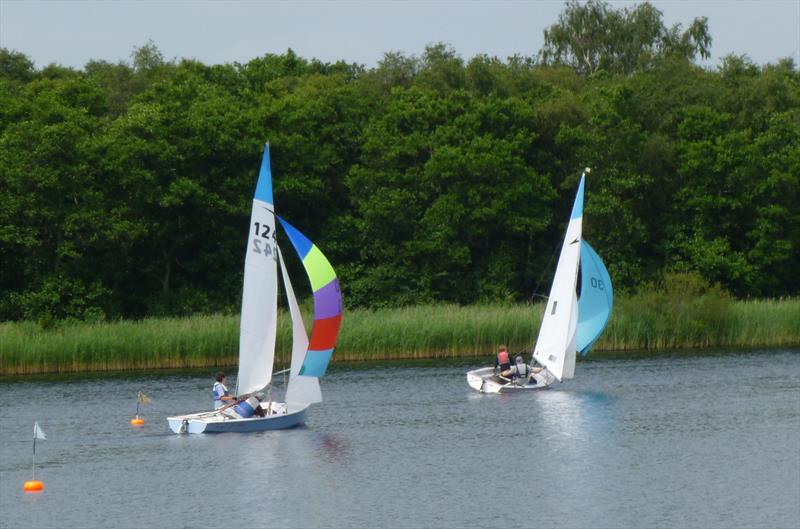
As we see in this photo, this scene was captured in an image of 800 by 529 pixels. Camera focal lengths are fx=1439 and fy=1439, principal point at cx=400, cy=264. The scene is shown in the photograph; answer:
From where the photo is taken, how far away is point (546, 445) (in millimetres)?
35281

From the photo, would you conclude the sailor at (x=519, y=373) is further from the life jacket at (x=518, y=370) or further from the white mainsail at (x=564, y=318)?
the white mainsail at (x=564, y=318)

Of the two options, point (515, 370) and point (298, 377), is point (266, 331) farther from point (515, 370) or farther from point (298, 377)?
point (515, 370)

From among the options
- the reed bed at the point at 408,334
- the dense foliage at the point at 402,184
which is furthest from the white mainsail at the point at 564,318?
the dense foliage at the point at 402,184

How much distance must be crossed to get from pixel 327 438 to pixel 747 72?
2137 inches

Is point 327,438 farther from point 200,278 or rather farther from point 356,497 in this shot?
point 200,278

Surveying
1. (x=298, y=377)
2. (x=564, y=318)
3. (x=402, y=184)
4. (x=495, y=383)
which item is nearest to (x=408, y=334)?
(x=564, y=318)

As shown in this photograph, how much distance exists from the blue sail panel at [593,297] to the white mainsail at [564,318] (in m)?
0.54

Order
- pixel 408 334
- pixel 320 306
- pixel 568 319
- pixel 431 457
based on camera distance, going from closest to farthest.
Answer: pixel 431 457, pixel 320 306, pixel 568 319, pixel 408 334

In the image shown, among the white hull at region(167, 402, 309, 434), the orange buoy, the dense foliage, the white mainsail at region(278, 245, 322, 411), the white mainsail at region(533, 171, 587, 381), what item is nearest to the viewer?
the orange buoy

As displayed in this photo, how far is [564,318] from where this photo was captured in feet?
151

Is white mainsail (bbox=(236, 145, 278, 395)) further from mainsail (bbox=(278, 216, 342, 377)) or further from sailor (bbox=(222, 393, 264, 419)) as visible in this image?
mainsail (bbox=(278, 216, 342, 377))

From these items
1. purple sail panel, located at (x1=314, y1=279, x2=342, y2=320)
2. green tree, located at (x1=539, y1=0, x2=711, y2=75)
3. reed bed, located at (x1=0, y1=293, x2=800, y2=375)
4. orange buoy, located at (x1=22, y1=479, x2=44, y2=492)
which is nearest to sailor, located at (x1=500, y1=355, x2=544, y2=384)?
reed bed, located at (x1=0, y1=293, x2=800, y2=375)

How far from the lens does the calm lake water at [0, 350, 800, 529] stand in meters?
28.2

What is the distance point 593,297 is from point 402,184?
25.1m
